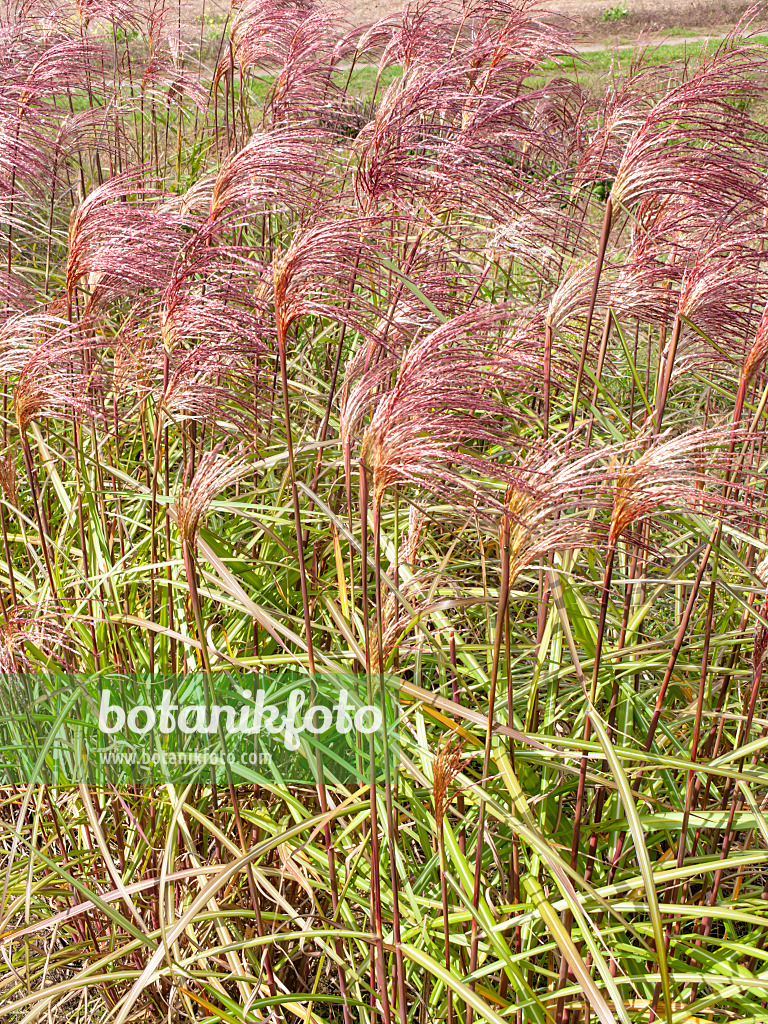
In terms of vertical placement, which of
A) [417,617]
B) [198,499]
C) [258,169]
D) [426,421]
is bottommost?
[417,617]

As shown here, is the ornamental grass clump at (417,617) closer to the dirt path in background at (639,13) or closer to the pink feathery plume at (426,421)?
the pink feathery plume at (426,421)

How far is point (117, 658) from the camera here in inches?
80.3

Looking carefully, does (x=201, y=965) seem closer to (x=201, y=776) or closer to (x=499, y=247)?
(x=201, y=776)

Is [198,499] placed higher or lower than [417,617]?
higher

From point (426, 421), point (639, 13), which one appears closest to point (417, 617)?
point (426, 421)

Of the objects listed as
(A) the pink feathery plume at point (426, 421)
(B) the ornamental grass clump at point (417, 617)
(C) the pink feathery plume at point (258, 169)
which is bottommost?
(B) the ornamental grass clump at point (417, 617)

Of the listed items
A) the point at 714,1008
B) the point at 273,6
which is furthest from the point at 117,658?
the point at 273,6

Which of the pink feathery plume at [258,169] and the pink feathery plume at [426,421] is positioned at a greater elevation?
the pink feathery plume at [258,169]

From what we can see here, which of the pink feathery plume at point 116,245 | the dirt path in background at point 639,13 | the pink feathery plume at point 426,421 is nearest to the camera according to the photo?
the pink feathery plume at point 426,421

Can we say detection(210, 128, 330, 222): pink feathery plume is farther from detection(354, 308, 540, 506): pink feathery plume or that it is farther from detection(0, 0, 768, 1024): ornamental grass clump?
detection(354, 308, 540, 506): pink feathery plume

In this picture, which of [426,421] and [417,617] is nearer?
[426,421]

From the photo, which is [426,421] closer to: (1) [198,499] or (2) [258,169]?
(1) [198,499]

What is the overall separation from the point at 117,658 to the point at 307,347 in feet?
4.75

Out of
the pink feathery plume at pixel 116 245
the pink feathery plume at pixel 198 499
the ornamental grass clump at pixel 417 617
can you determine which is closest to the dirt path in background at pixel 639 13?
the ornamental grass clump at pixel 417 617
